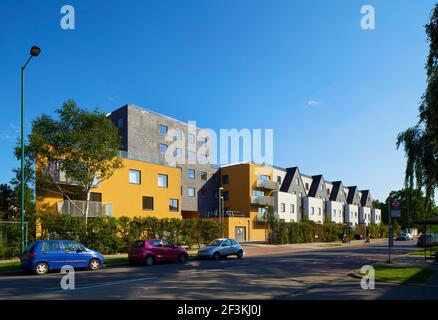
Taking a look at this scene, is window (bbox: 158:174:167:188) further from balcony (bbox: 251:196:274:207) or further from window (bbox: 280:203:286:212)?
window (bbox: 280:203:286:212)

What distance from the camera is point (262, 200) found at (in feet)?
197

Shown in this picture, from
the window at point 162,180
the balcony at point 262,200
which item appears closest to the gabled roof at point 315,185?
the balcony at point 262,200

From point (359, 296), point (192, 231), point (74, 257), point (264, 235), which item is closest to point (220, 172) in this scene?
point (264, 235)

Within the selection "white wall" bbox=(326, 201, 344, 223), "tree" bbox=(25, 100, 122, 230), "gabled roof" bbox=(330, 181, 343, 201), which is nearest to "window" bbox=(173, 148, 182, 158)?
"tree" bbox=(25, 100, 122, 230)

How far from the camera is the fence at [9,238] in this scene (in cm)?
2517

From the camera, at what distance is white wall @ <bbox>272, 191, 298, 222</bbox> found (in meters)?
63.7

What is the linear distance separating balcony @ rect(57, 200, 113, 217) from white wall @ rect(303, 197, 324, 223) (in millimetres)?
42883

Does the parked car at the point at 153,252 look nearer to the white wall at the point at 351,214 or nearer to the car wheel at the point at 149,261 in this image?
the car wheel at the point at 149,261

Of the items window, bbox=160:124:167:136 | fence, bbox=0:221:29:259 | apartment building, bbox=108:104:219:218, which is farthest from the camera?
window, bbox=160:124:167:136

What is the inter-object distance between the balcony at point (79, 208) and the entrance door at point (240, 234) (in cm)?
2097

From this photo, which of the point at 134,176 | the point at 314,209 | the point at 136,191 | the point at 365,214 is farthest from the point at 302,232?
the point at 365,214
